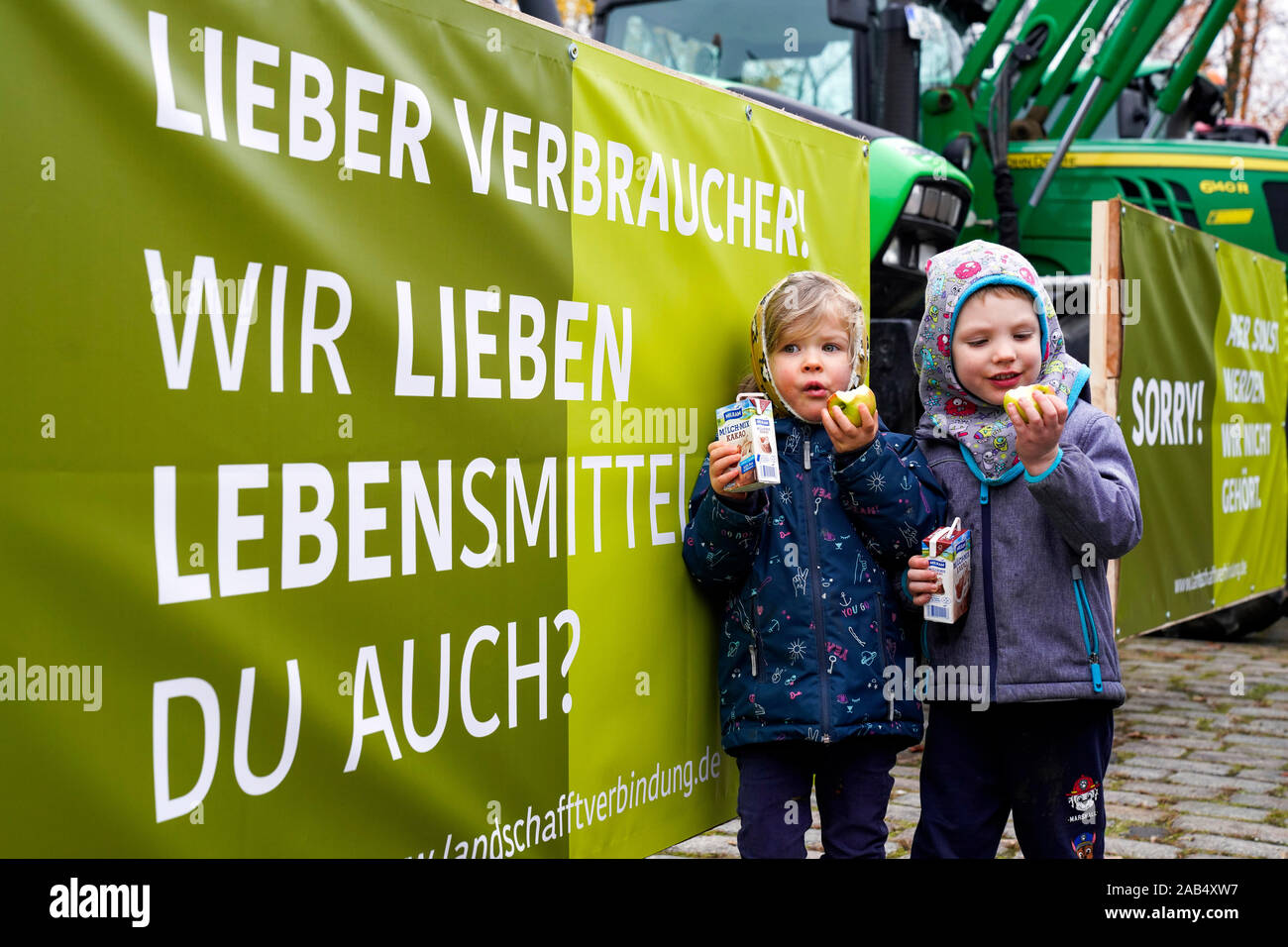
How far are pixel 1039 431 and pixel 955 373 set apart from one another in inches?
14.0

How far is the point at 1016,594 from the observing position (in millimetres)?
2531

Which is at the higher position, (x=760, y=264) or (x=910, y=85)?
(x=910, y=85)

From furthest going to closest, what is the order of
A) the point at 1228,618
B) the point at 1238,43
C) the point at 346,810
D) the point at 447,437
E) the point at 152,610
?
the point at 1238,43
the point at 1228,618
the point at 447,437
the point at 346,810
the point at 152,610

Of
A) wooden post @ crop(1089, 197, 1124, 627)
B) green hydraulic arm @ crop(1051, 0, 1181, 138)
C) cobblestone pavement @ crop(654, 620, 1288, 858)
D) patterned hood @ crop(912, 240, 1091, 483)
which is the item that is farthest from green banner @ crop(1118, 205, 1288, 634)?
patterned hood @ crop(912, 240, 1091, 483)

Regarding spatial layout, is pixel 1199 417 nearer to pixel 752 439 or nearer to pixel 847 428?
pixel 847 428

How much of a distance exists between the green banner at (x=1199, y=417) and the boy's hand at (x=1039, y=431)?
2176mm

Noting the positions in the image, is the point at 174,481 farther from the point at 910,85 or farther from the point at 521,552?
the point at 910,85

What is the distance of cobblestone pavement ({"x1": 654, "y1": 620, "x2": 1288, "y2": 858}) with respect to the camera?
12.2ft

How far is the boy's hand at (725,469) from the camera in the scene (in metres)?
2.39

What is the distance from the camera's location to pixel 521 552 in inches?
88.7

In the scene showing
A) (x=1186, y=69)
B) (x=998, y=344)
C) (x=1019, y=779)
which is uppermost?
(x=1186, y=69)

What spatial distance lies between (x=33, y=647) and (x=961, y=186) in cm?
460

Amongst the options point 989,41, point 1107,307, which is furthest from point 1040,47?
point 1107,307

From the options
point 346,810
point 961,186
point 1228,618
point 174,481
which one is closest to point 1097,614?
point 346,810
